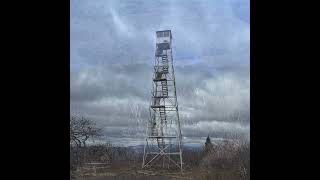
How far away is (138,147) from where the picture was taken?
383 cm

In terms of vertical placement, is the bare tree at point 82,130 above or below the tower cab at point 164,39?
below

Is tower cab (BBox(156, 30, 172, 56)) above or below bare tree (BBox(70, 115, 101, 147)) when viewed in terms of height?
above
